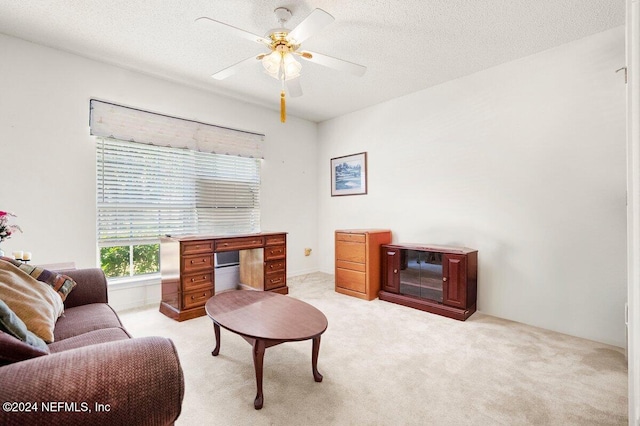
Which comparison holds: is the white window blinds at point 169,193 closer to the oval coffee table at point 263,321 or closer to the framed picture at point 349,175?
the framed picture at point 349,175

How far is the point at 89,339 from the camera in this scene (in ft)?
4.69

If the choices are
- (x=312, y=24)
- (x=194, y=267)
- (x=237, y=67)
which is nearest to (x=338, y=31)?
(x=312, y=24)

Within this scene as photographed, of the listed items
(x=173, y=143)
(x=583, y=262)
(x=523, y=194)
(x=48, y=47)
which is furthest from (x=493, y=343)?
(x=48, y=47)

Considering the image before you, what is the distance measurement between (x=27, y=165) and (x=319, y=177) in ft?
12.0

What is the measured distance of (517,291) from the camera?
2.91 m

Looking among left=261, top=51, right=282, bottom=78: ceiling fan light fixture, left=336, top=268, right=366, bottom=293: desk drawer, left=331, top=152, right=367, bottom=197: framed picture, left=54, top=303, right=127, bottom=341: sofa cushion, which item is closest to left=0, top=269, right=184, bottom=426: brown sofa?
left=54, top=303, right=127, bottom=341: sofa cushion

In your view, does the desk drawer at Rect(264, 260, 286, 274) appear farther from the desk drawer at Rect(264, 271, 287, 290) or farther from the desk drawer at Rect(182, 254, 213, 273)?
the desk drawer at Rect(182, 254, 213, 273)

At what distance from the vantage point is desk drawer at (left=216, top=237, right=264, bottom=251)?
3219mm

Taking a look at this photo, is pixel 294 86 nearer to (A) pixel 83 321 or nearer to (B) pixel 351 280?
(A) pixel 83 321

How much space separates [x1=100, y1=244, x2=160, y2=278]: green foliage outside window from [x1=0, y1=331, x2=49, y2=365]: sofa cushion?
8.51 feet

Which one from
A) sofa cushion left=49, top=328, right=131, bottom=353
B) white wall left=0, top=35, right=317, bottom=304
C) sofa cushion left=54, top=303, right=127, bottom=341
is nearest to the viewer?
sofa cushion left=49, top=328, right=131, bottom=353

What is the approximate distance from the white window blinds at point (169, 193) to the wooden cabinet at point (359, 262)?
141cm

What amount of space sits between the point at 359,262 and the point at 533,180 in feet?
6.70

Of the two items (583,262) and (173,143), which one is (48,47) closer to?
(173,143)
